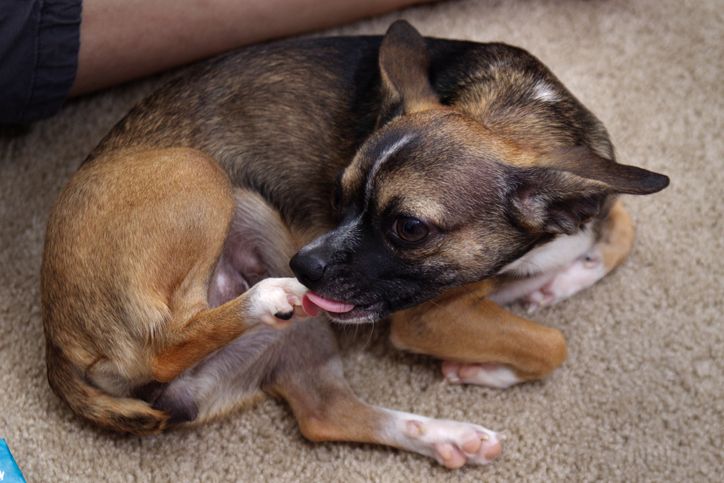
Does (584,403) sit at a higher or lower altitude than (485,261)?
lower

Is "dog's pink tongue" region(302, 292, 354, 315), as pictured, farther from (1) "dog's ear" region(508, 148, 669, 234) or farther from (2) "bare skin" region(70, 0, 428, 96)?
(2) "bare skin" region(70, 0, 428, 96)

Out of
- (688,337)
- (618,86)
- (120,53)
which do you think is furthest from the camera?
(618,86)

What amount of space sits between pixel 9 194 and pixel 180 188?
1265 mm

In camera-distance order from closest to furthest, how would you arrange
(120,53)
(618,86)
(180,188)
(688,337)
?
(180,188), (688,337), (120,53), (618,86)

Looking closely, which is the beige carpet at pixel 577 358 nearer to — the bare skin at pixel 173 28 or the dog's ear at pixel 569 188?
the bare skin at pixel 173 28

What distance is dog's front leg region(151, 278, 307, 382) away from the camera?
279 centimetres

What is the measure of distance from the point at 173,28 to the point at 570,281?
6.52 ft

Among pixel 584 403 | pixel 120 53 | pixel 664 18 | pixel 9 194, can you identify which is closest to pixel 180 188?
pixel 120 53

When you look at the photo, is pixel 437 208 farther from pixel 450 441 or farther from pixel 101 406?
pixel 101 406

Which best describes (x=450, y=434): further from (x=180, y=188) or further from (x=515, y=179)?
(x=180, y=188)

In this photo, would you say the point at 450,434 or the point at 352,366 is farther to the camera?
the point at 352,366

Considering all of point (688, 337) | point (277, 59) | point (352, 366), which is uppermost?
point (277, 59)

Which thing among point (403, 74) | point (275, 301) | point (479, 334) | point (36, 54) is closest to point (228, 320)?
point (275, 301)

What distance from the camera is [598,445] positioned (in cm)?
314
